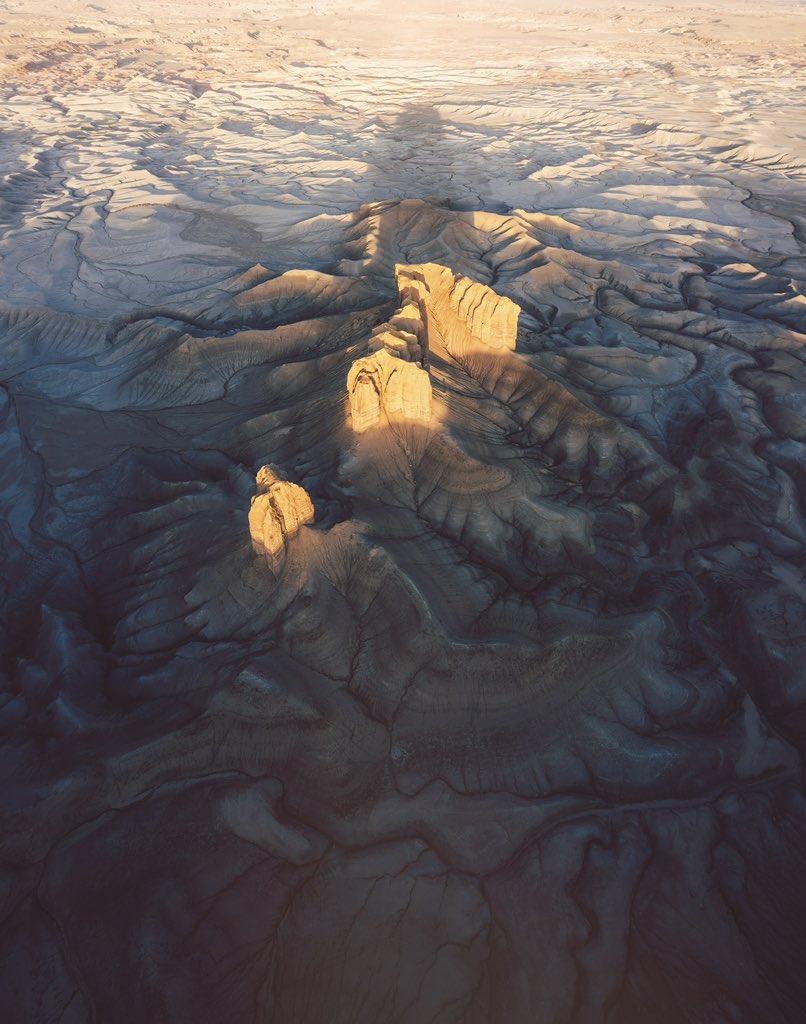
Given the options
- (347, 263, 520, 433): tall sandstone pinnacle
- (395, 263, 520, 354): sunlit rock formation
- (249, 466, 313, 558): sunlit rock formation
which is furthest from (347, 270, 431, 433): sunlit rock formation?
(395, 263, 520, 354): sunlit rock formation

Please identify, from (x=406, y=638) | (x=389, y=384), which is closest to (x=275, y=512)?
(x=406, y=638)

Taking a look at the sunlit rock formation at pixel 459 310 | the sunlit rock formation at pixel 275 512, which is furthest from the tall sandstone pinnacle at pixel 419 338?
the sunlit rock formation at pixel 275 512

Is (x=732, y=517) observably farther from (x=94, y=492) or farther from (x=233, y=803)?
(x=94, y=492)

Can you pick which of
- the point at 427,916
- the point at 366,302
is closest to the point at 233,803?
the point at 427,916

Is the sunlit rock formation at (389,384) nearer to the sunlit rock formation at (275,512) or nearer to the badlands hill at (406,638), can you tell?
the badlands hill at (406,638)

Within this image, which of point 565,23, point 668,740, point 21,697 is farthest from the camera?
point 565,23

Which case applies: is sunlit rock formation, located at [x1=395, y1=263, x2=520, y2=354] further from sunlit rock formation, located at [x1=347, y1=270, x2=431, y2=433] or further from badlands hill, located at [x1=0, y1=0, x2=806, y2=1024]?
sunlit rock formation, located at [x1=347, y1=270, x2=431, y2=433]
